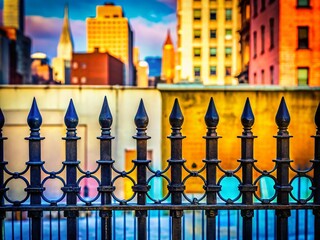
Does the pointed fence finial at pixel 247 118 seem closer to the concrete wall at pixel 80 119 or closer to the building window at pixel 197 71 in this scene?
the concrete wall at pixel 80 119

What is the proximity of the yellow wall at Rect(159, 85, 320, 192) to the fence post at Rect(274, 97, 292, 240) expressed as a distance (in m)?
14.2

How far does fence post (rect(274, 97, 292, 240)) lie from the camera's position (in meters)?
3.43

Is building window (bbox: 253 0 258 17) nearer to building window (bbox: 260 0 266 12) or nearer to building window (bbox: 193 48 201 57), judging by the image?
building window (bbox: 260 0 266 12)

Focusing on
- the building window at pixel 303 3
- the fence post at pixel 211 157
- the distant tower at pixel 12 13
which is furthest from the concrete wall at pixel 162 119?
the distant tower at pixel 12 13

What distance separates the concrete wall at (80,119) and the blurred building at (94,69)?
5739cm

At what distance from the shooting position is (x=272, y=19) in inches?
1312

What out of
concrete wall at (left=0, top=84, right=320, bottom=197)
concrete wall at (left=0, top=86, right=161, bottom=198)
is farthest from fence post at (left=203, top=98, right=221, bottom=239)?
concrete wall at (left=0, top=86, right=161, bottom=198)

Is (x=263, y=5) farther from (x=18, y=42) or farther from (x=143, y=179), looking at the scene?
(x=18, y=42)

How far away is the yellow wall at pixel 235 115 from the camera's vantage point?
58.4 feet

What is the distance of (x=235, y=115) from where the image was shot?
1784cm

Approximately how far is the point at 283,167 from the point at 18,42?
84954 millimetres

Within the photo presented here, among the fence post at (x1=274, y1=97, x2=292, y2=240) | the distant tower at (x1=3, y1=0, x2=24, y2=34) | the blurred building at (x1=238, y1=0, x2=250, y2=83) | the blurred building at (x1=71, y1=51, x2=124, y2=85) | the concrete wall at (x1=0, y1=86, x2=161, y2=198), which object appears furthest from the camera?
the distant tower at (x1=3, y1=0, x2=24, y2=34)

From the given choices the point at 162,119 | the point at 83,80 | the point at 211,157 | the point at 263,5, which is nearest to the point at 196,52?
the point at 83,80

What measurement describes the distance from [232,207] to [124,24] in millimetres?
202348
